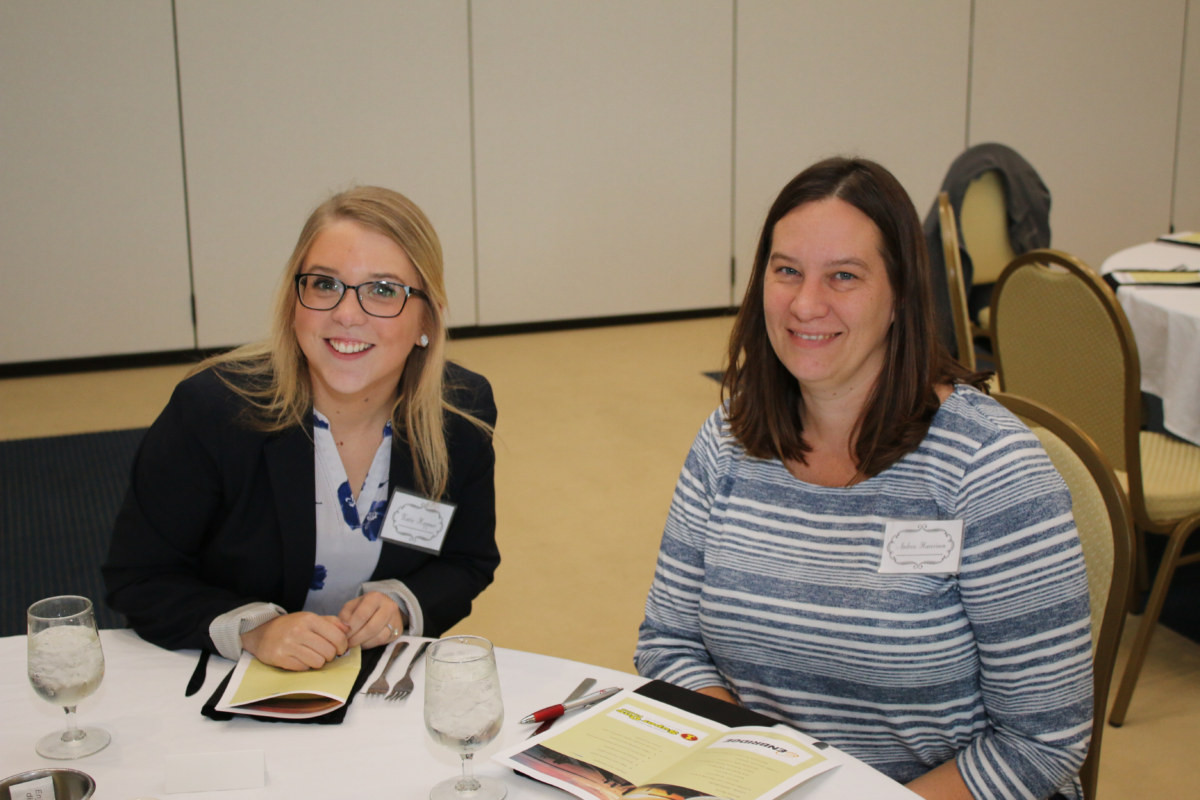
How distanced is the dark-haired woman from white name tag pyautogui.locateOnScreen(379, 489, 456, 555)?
368mm

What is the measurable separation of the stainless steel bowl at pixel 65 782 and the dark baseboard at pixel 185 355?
431 centimetres

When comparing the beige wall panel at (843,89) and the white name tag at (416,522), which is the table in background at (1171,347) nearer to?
the white name tag at (416,522)

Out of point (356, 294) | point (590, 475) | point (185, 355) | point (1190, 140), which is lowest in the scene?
point (590, 475)

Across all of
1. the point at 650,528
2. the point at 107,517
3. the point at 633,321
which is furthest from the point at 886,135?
the point at 107,517

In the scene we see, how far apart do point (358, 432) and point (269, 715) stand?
0.63 m

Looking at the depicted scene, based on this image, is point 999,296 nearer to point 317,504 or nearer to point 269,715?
point 317,504

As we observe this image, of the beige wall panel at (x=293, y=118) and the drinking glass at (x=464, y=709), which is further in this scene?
the beige wall panel at (x=293, y=118)

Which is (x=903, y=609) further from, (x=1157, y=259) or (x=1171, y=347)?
(x=1157, y=259)

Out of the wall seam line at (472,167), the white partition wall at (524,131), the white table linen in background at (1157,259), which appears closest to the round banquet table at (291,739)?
the white table linen in background at (1157,259)

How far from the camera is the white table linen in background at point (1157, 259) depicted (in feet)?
11.5

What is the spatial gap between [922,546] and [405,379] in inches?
34.9

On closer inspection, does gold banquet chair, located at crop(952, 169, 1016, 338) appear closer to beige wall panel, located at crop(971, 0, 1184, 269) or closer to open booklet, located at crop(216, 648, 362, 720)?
beige wall panel, located at crop(971, 0, 1184, 269)

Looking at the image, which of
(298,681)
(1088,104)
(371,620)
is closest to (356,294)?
(371,620)

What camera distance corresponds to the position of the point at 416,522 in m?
1.70
